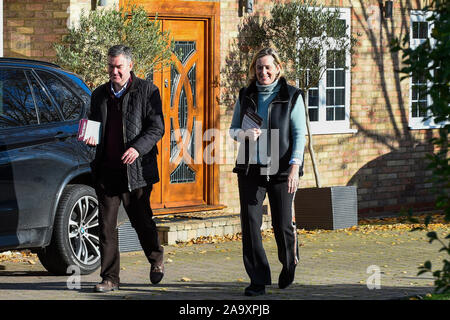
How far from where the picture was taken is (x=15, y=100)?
8961 millimetres

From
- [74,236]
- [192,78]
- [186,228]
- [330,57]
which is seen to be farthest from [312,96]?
[74,236]

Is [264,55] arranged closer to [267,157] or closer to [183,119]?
[267,157]

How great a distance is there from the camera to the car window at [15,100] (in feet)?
29.0

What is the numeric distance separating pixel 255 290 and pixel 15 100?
2.70 m

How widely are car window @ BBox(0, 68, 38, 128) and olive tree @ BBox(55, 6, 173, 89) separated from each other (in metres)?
2.97

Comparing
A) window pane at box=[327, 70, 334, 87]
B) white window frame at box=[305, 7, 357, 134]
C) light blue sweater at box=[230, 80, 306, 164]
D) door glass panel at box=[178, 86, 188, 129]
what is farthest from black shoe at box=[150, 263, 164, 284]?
window pane at box=[327, 70, 334, 87]

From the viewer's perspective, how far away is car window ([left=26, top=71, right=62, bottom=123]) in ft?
30.0

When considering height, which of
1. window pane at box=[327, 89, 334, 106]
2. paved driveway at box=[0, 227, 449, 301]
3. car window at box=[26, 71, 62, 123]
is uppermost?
window pane at box=[327, 89, 334, 106]

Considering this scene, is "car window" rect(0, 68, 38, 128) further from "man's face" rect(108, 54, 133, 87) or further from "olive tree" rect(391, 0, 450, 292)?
"olive tree" rect(391, 0, 450, 292)

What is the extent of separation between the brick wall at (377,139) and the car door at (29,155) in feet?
23.6

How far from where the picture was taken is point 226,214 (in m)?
14.5

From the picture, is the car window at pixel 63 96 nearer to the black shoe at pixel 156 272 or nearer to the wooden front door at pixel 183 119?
the black shoe at pixel 156 272

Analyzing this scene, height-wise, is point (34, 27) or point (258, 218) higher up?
point (34, 27)
